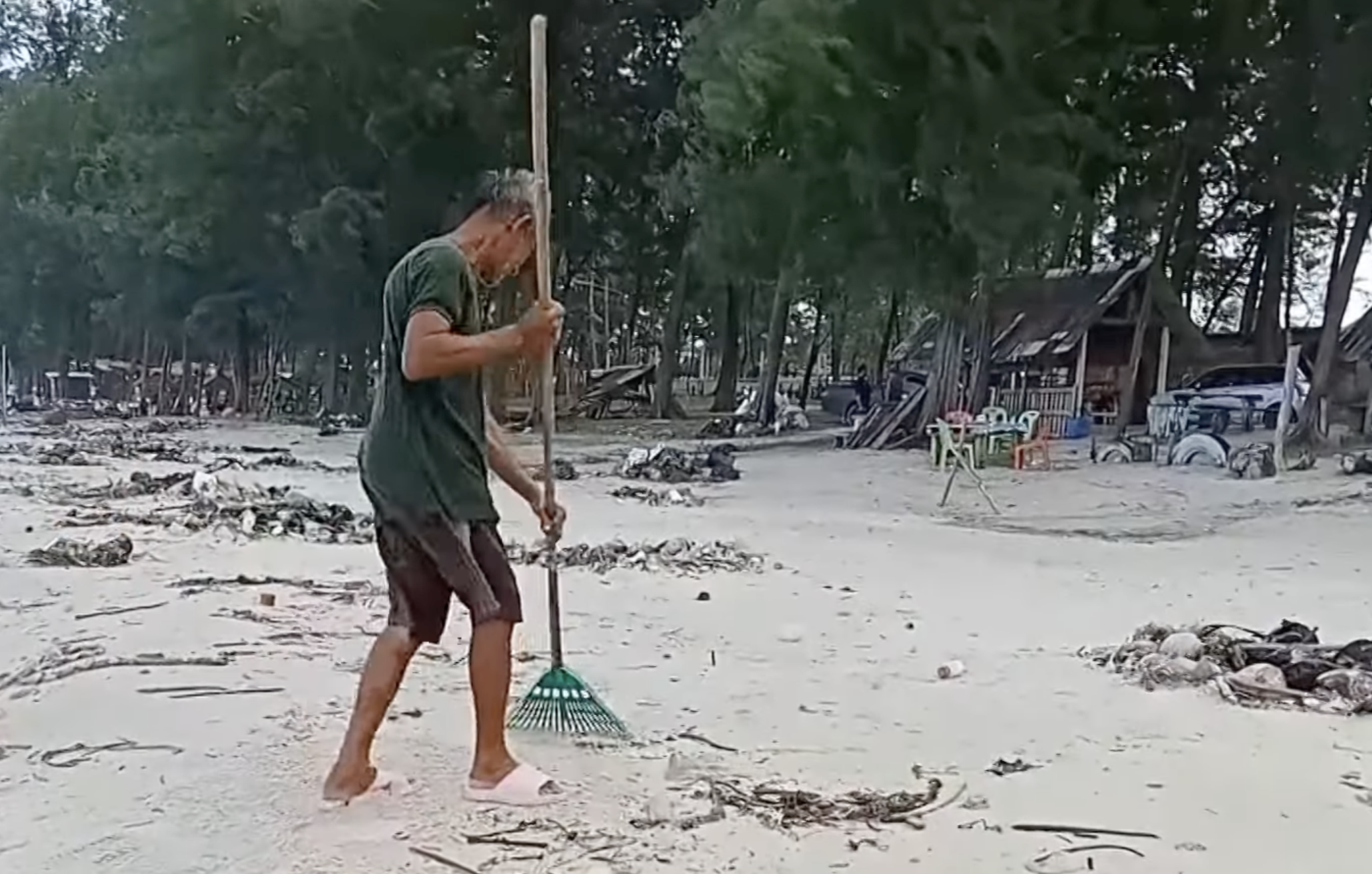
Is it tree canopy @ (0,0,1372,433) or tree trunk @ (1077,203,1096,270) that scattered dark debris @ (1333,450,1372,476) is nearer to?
tree canopy @ (0,0,1372,433)

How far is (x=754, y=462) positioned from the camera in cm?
1756

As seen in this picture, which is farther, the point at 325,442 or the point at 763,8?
the point at 325,442

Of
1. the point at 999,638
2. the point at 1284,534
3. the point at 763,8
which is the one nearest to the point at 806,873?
the point at 999,638

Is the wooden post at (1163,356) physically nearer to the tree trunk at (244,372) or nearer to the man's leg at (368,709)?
the tree trunk at (244,372)

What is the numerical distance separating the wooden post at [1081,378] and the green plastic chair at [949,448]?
7.91m

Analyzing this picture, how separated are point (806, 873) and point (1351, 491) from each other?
444 inches

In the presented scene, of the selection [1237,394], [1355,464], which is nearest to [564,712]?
[1355,464]

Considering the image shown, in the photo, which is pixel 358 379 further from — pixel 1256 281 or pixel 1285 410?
pixel 1285 410

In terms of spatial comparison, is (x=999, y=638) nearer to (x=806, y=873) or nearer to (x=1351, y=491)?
(x=806, y=873)

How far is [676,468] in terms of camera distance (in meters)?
15.2

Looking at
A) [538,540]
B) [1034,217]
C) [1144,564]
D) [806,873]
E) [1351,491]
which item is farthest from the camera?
[1034,217]

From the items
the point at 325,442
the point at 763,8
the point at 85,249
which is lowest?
the point at 325,442

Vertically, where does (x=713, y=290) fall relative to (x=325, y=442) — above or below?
above

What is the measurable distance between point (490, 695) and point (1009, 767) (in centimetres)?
146
